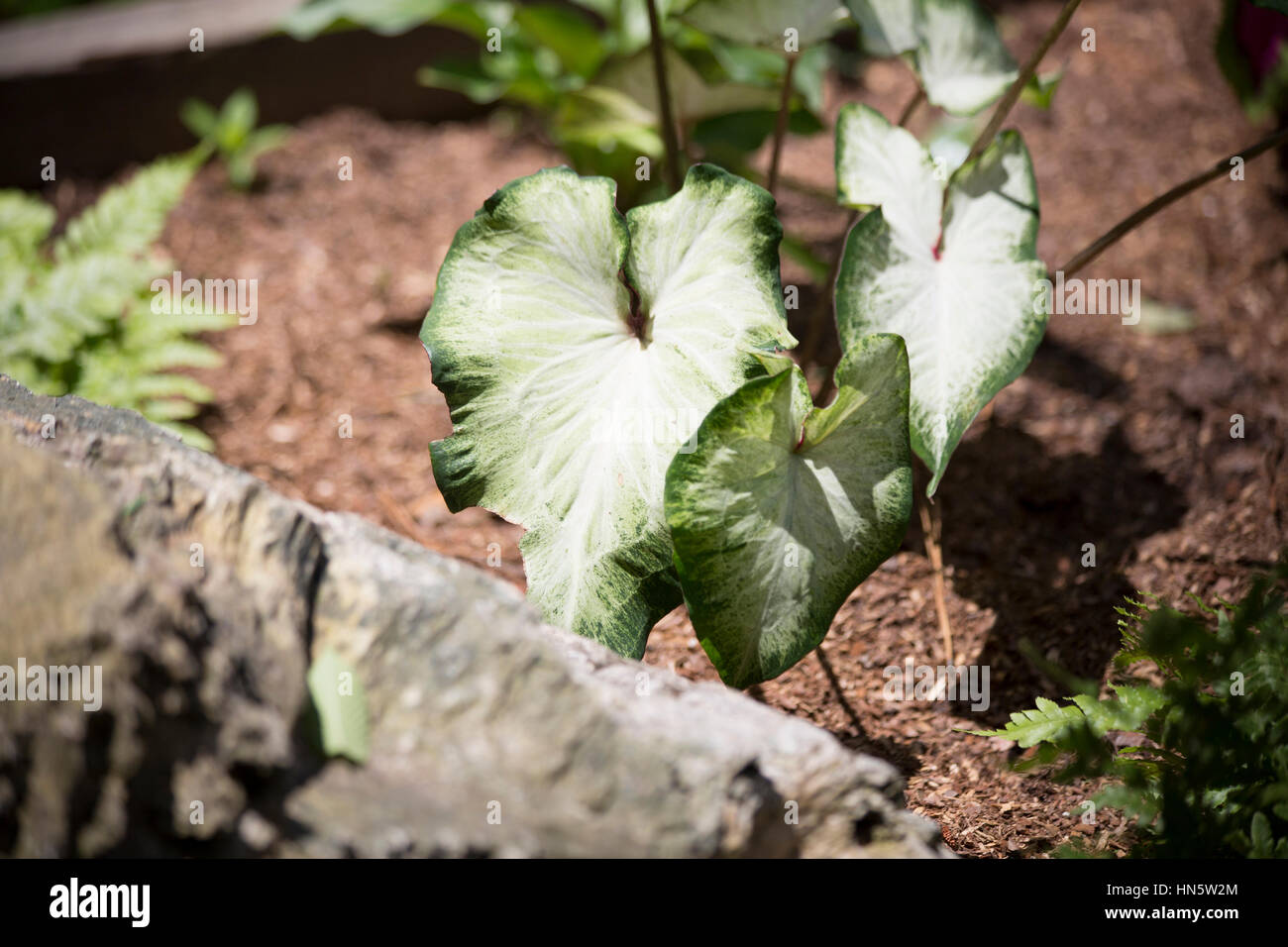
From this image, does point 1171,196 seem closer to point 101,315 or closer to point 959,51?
point 959,51

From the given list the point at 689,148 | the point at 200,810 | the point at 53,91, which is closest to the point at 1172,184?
the point at 689,148

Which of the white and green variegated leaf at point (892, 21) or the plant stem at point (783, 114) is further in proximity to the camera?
the plant stem at point (783, 114)

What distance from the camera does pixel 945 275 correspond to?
152 centimetres

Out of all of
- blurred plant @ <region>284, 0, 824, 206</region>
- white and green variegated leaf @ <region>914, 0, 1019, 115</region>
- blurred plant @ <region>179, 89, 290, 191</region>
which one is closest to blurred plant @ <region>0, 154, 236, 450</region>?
blurred plant @ <region>179, 89, 290, 191</region>

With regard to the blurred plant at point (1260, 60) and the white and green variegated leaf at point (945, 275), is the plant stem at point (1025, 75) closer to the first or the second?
the white and green variegated leaf at point (945, 275)

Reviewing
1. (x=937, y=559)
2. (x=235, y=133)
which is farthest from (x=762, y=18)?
(x=235, y=133)

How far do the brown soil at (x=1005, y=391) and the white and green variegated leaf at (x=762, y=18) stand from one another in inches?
25.9

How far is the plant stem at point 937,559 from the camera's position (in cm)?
178

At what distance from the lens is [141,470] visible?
1.15 m

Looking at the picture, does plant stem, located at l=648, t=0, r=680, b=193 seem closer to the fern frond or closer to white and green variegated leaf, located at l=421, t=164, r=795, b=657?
white and green variegated leaf, located at l=421, t=164, r=795, b=657

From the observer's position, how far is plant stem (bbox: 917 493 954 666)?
1.78 metres

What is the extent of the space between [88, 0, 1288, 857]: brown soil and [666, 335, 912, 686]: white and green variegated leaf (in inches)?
16.3

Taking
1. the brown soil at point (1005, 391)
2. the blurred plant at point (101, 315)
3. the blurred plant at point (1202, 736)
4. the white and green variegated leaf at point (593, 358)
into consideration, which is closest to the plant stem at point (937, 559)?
the brown soil at point (1005, 391)

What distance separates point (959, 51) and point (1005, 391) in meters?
0.93
